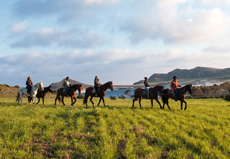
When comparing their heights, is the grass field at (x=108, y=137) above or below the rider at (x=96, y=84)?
below

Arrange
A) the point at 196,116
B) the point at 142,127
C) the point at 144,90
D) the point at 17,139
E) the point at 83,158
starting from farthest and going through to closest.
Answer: the point at 144,90, the point at 196,116, the point at 142,127, the point at 17,139, the point at 83,158

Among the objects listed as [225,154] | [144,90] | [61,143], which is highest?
[144,90]

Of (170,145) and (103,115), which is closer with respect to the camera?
(170,145)

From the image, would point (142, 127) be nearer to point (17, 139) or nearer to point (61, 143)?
point (61, 143)

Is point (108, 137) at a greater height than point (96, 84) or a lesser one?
lesser

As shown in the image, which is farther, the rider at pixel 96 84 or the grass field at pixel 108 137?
the rider at pixel 96 84

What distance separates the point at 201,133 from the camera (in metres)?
10.4

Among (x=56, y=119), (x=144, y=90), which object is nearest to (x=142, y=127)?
(x=56, y=119)

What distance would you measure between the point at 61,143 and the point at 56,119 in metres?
3.32

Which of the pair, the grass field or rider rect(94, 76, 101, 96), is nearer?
the grass field

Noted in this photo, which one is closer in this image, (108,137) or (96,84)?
(108,137)

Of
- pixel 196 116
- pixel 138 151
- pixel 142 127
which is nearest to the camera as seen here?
pixel 138 151

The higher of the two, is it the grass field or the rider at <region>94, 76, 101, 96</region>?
the rider at <region>94, 76, 101, 96</region>

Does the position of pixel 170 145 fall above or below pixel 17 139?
below
